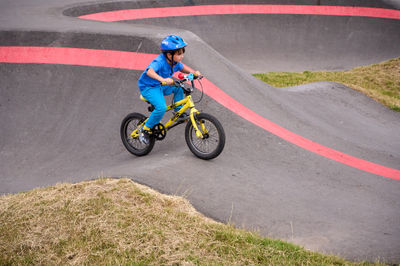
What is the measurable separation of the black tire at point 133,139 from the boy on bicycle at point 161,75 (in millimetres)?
312

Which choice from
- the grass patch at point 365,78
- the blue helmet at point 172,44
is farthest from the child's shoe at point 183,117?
the grass patch at point 365,78

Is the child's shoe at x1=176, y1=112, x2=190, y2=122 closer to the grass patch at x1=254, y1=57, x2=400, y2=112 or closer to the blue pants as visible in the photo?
the blue pants

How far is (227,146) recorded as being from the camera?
6.90 m

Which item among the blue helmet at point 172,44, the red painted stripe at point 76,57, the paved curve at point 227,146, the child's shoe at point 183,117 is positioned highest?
Answer: the blue helmet at point 172,44

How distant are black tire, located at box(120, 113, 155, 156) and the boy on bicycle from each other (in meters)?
A: 0.31

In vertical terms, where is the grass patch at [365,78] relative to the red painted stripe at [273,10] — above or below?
below

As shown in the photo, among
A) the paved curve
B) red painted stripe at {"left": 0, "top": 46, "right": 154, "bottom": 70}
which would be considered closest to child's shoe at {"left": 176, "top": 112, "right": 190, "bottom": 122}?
the paved curve

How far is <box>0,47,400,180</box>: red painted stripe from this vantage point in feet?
23.3

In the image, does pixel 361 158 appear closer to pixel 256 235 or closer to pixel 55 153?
pixel 256 235

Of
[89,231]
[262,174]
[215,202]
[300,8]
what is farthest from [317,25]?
[89,231]

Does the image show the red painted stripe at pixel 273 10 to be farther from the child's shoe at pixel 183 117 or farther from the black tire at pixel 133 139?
the child's shoe at pixel 183 117

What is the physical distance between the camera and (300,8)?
1728 cm

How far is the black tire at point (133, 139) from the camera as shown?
686cm

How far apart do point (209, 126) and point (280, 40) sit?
38.9 feet
